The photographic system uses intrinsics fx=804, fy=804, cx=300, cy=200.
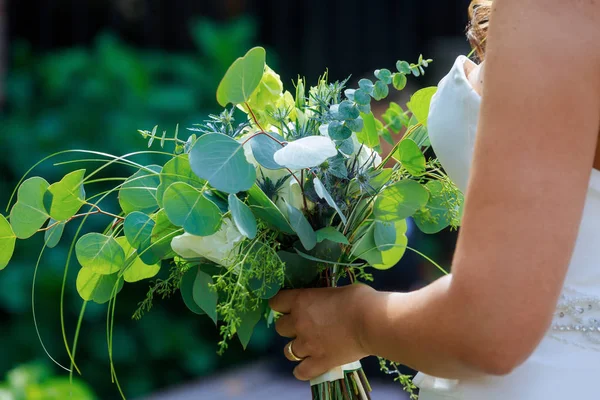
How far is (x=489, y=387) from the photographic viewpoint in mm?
970

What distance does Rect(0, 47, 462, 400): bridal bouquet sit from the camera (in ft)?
3.54

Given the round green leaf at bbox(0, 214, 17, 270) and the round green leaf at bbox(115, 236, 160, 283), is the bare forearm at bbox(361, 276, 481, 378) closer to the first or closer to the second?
the round green leaf at bbox(115, 236, 160, 283)

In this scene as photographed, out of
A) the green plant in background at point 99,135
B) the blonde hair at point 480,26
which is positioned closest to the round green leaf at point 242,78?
the blonde hair at point 480,26

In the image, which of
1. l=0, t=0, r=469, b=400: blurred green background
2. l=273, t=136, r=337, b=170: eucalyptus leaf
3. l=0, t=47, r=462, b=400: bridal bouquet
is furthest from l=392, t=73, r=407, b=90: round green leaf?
l=0, t=0, r=469, b=400: blurred green background

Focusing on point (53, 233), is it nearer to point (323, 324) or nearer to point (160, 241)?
point (160, 241)

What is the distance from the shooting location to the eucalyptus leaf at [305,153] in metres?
1.01

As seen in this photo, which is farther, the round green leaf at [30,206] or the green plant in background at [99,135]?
the green plant in background at [99,135]

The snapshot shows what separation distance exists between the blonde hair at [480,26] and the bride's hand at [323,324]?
1.29 feet

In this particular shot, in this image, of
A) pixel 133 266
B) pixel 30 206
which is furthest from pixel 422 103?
pixel 30 206

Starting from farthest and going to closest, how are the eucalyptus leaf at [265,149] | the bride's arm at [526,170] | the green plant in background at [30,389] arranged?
1. the green plant in background at [30,389]
2. the eucalyptus leaf at [265,149]
3. the bride's arm at [526,170]

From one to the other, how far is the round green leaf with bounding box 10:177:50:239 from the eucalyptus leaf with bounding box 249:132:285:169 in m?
0.34

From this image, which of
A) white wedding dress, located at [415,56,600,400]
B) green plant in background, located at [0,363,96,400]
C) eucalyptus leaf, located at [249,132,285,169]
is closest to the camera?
white wedding dress, located at [415,56,600,400]

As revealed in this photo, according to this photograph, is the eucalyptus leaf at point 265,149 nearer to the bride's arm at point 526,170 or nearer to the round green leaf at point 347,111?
the round green leaf at point 347,111

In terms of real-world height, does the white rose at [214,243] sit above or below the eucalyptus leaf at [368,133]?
below
